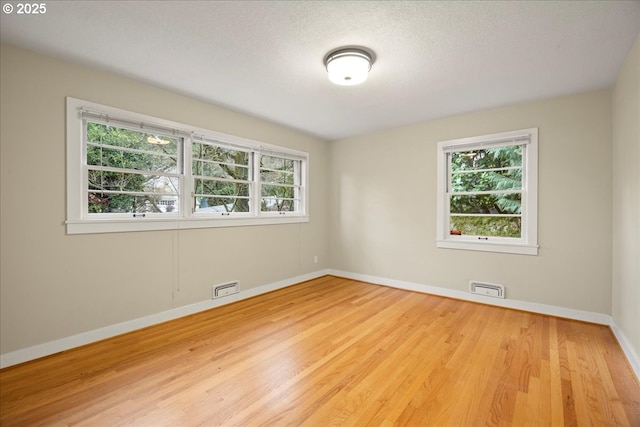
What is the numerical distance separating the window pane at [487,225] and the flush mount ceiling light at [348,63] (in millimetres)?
2603

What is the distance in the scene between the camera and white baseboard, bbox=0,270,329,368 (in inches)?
90.4

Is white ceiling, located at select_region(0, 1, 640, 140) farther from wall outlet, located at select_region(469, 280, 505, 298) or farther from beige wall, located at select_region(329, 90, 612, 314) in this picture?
wall outlet, located at select_region(469, 280, 505, 298)

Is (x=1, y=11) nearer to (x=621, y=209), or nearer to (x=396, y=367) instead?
(x=396, y=367)

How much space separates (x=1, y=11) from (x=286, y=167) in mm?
3344

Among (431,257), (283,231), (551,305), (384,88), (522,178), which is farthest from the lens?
(283,231)

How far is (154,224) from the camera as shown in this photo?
3.09m

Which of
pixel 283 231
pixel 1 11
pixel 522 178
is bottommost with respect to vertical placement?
pixel 283 231

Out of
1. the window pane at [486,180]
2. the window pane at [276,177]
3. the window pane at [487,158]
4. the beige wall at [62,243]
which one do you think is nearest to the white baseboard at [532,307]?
the window pane at [486,180]

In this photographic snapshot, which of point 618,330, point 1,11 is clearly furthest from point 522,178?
point 1,11

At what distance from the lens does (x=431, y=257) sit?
4.23 m

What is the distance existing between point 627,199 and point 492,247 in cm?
141

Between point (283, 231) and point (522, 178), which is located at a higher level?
point (522, 178)

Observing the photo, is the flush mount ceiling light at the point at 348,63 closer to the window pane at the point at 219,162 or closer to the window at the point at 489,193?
the window pane at the point at 219,162

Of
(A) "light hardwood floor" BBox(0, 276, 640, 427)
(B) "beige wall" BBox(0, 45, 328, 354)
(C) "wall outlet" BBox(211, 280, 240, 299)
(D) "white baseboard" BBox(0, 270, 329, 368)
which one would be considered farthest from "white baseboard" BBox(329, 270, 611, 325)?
(B) "beige wall" BBox(0, 45, 328, 354)
